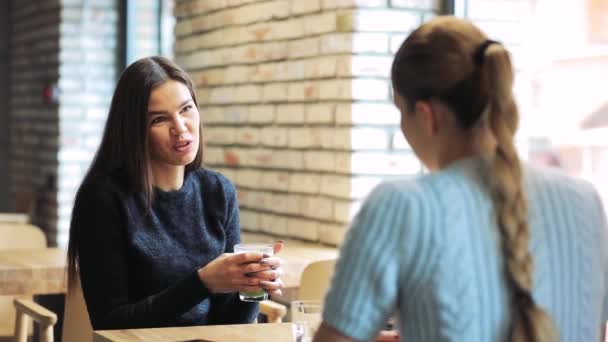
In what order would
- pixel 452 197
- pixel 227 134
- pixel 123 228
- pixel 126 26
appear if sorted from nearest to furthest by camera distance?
1. pixel 452 197
2. pixel 123 228
3. pixel 227 134
4. pixel 126 26

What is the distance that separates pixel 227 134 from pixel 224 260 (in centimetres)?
251

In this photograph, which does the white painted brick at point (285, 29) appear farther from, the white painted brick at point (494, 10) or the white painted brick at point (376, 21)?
the white painted brick at point (494, 10)

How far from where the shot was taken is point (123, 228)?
95.0 inches

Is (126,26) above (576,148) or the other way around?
above

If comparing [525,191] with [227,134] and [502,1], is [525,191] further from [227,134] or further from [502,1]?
[227,134]

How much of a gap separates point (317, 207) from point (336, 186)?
0.60 feet

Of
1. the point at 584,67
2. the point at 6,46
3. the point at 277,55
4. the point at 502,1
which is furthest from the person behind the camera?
the point at 6,46

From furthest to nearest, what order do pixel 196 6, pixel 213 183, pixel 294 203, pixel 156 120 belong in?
pixel 196 6 → pixel 294 203 → pixel 213 183 → pixel 156 120

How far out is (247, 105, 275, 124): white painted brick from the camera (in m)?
4.26

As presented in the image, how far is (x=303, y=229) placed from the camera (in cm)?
401

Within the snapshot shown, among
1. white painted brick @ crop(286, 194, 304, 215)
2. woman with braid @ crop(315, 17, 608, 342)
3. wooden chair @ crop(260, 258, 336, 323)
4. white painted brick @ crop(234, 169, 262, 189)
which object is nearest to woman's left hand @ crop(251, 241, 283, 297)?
wooden chair @ crop(260, 258, 336, 323)

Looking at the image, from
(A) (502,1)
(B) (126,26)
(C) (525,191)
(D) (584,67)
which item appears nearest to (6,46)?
(B) (126,26)

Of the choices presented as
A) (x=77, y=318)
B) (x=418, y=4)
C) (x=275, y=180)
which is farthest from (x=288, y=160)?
(x=77, y=318)

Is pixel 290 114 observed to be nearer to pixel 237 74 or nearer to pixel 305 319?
pixel 237 74
